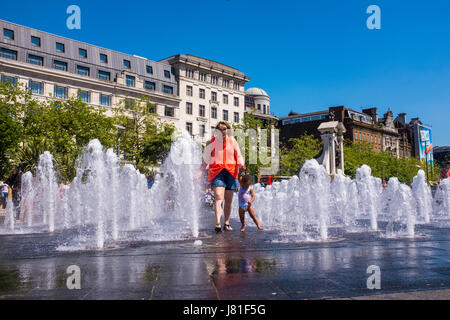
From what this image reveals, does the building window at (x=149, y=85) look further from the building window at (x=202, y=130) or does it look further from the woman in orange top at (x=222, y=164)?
the woman in orange top at (x=222, y=164)

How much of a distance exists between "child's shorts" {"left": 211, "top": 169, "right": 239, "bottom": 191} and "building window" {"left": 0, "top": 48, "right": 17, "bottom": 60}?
41.1 metres

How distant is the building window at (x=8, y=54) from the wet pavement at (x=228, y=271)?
41.5m

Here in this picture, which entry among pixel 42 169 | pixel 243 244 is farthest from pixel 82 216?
pixel 243 244

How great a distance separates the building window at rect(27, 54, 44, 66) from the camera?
1714 inches

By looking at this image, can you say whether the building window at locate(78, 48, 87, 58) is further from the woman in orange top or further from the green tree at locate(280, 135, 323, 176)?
the woman in orange top

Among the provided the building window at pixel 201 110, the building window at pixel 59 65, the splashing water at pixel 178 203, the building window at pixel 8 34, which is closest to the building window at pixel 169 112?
the building window at pixel 201 110

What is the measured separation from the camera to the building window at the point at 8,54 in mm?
41156

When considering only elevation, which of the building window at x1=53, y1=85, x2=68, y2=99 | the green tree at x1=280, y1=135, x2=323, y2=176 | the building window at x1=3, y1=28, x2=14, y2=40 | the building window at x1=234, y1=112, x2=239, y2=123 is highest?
the building window at x1=3, y1=28, x2=14, y2=40

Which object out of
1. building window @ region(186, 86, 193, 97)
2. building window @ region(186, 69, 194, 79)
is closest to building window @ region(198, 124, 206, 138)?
building window @ region(186, 86, 193, 97)

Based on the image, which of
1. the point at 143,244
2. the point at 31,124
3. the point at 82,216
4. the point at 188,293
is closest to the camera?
the point at 188,293

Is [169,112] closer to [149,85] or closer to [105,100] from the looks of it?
[149,85]

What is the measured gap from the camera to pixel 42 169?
15.3m
